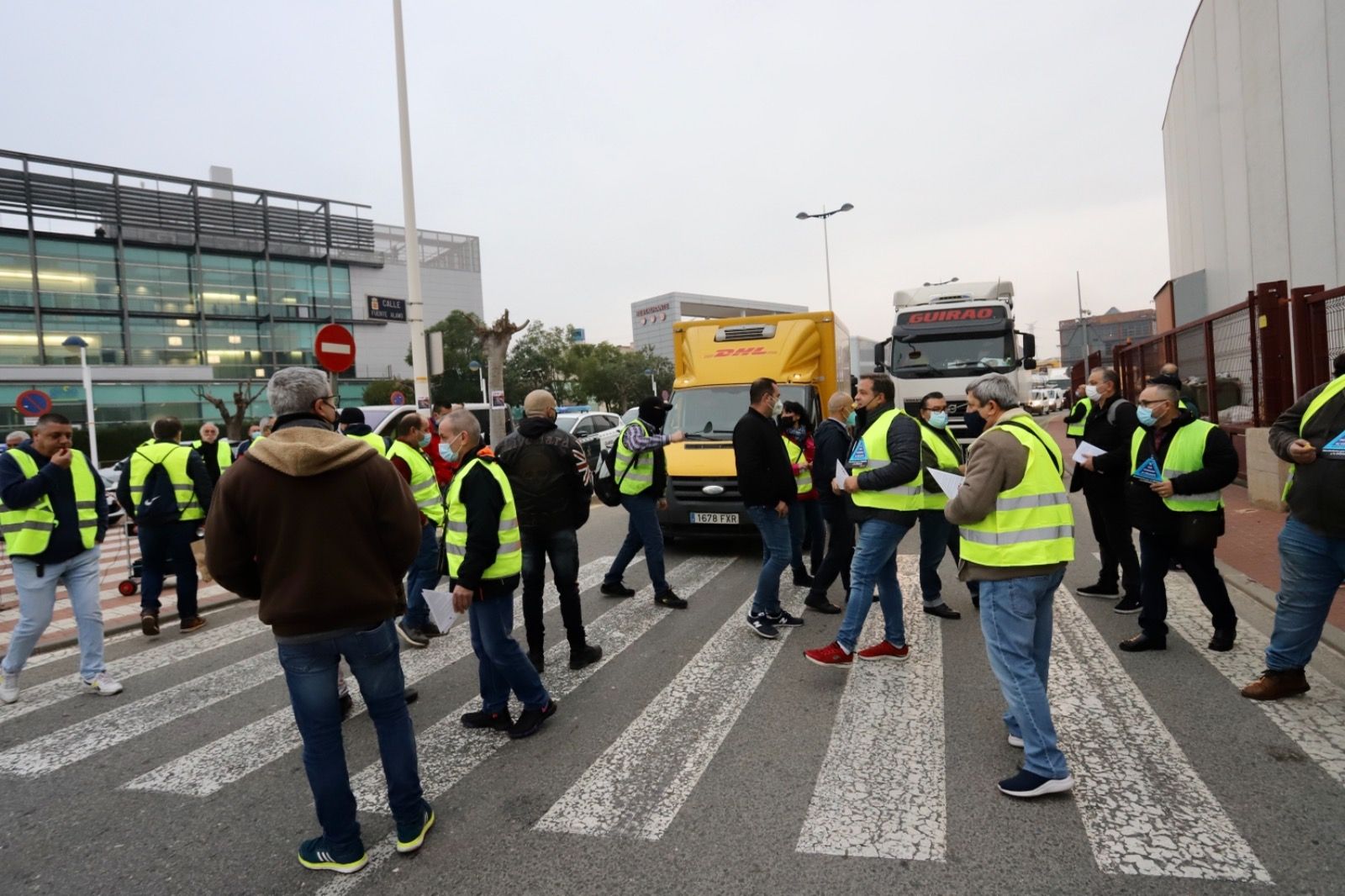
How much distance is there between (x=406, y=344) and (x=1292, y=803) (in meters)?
73.1

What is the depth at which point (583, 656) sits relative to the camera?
5547 millimetres

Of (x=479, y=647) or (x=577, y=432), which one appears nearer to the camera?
(x=479, y=647)

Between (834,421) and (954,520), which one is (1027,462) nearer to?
(954,520)

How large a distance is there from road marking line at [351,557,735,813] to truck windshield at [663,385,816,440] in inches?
94.9

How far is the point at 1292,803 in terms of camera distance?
3.28 meters

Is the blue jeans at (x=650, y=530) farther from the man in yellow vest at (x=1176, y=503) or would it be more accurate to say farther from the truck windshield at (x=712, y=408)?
the man in yellow vest at (x=1176, y=503)

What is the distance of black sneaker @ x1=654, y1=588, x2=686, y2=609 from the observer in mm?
7031

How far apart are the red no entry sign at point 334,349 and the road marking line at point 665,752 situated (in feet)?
21.1

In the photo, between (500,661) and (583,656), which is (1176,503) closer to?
(583,656)

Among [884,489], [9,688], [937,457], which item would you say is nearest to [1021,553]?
[884,489]

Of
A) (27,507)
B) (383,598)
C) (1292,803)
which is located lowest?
(1292,803)

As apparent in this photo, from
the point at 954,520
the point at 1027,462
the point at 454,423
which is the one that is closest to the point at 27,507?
the point at 454,423

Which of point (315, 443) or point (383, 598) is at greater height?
point (315, 443)

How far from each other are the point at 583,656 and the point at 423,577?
1858 mm
